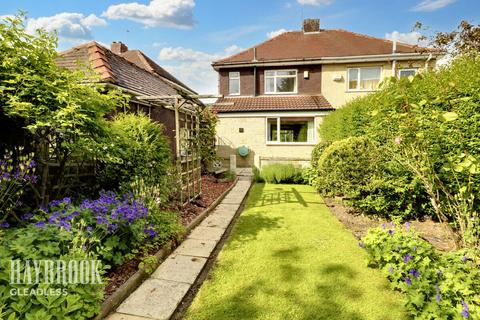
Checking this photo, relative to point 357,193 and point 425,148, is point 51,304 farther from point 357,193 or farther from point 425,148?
point 357,193

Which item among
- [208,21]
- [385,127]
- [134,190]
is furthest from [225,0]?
[134,190]

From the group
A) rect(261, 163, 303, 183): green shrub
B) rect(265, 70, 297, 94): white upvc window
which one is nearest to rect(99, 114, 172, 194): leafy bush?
rect(261, 163, 303, 183): green shrub

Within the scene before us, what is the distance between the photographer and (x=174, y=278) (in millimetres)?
3504

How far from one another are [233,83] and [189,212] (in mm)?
12837

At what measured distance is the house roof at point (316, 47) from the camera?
16.1 meters

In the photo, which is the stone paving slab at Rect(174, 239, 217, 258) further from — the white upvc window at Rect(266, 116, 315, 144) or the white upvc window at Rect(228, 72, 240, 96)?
the white upvc window at Rect(228, 72, 240, 96)

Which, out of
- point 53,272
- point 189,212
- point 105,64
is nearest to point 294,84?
point 105,64

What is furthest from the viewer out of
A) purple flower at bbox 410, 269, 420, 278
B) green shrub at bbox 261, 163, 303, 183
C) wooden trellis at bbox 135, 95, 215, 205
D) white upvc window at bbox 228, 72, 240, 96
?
white upvc window at bbox 228, 72, 240, 96

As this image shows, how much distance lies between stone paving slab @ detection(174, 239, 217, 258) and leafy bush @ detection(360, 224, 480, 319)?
2611mm

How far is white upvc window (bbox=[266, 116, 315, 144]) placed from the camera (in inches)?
607

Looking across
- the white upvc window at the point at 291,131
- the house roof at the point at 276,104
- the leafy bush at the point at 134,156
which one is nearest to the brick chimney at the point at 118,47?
the house roof at the point at 276,104

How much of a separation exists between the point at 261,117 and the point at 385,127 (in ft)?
32.2

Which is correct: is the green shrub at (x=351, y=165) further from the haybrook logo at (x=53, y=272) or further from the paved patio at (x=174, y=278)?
the haybrook logo at (x=53, y=272)

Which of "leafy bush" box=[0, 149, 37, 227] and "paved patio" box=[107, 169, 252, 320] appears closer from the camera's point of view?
"paved patio" box=[107, 169, 252, 320]
